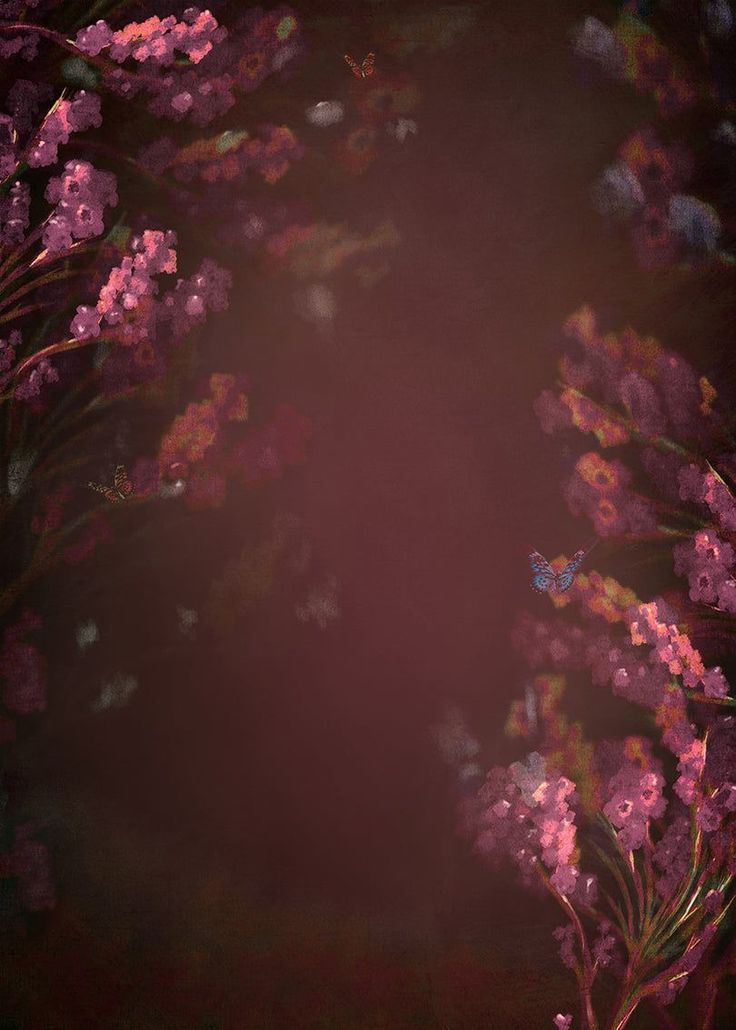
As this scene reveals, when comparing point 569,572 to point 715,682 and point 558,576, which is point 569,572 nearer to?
point 558,576

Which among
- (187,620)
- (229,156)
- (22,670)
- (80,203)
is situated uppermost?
(229,156)

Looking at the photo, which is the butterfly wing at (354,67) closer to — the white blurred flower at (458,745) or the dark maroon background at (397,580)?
the dark maroon background at (397,580)

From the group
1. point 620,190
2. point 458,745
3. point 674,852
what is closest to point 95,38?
point 620,190

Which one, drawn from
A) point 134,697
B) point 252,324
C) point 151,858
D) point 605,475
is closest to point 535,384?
point 605,475

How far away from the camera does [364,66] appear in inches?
44.4

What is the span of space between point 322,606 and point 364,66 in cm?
67

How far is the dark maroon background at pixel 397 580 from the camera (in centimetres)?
110

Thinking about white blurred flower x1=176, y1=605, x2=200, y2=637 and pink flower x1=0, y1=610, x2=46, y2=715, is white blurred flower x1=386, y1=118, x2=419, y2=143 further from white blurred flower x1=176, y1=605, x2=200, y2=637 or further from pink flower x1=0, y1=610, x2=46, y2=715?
pink flower x1=0, y1=610, x2=46, y2=715

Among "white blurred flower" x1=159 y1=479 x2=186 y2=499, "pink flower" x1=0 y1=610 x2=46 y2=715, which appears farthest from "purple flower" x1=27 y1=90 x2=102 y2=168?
"pink flower" x1=0 y1=610 x2=46 y2=715

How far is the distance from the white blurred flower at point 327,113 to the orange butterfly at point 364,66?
42mm

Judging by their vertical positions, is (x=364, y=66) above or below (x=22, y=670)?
above

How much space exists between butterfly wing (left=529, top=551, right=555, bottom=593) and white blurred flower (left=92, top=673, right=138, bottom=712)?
0.51m

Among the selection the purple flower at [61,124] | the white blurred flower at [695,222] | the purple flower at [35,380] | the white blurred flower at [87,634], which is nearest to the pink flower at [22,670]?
the white blurred flower at [87,634]

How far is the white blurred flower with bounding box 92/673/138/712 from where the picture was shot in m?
1.14
